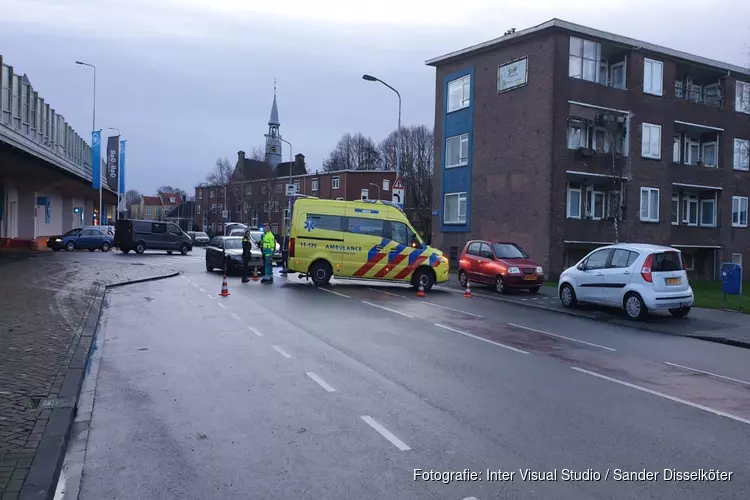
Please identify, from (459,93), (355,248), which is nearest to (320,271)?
(355,248)

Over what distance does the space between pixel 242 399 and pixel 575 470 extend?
3.60 m

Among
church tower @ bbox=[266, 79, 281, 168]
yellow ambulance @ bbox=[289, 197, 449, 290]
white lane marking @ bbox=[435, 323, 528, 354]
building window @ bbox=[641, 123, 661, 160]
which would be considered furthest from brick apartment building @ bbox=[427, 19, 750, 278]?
church tower @ bbox=[266, 79, 281, 168]

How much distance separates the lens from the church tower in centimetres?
10494

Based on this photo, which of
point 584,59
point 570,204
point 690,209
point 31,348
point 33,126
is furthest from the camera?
point 690,209

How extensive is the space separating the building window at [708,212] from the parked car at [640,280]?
71.2 ft

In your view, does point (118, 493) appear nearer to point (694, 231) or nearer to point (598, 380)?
point (598, 380)

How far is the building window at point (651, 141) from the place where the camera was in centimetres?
3111

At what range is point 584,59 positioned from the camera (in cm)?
2898

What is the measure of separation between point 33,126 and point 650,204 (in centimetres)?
2891

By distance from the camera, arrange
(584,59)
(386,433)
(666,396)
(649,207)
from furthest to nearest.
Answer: (649,207), (584,59), (666,396), (386,433)

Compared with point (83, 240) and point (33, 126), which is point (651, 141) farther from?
point (83, 240)

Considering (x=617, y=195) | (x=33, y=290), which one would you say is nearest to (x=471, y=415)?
(x=33, y=290)

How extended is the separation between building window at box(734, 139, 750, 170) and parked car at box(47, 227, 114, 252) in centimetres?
3899

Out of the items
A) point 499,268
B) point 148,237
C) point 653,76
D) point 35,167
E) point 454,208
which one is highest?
point 653,76
